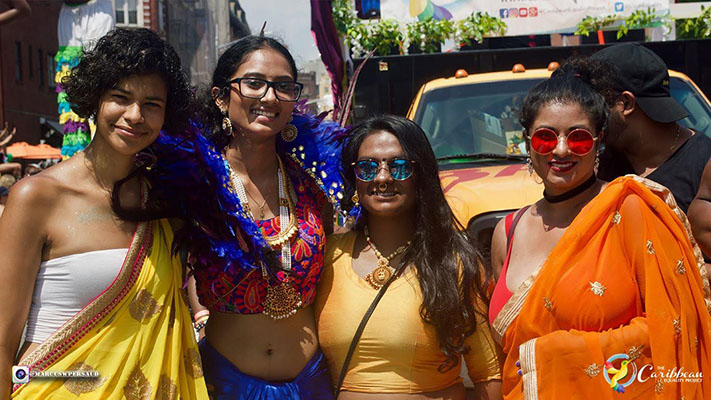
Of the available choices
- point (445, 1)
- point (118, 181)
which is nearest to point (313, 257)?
point (118, 181)

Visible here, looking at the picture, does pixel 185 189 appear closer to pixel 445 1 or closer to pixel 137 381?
pixel 137 381

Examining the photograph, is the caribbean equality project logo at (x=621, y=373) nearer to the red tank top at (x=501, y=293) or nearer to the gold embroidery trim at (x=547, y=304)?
the gold embroidery trim at (x=547, y=304)

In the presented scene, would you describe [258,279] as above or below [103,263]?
below

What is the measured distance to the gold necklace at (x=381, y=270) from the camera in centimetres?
294

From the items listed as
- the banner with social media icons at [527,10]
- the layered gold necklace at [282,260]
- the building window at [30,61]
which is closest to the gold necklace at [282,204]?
the layered gold necklace at [282,260]

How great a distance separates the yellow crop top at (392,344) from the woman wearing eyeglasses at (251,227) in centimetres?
15

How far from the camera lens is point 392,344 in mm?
2826

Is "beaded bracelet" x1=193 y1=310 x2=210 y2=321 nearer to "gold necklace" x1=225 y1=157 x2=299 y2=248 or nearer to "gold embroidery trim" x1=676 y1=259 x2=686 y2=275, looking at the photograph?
"gold necklace" x1=225 y1=157 x2=299 y2=248

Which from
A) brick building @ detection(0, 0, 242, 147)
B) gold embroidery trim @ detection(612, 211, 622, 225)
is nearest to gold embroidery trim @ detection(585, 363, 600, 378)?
gold embroidery trim @ detection(612, 211, 622, 225)

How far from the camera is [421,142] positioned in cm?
306

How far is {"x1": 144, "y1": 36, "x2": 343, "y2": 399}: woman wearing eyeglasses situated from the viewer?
2.88 meters

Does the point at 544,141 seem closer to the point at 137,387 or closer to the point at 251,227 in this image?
the point at 251,227

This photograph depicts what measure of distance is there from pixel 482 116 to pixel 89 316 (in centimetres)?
354

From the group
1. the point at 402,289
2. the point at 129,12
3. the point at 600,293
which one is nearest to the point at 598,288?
the point at 600,293
